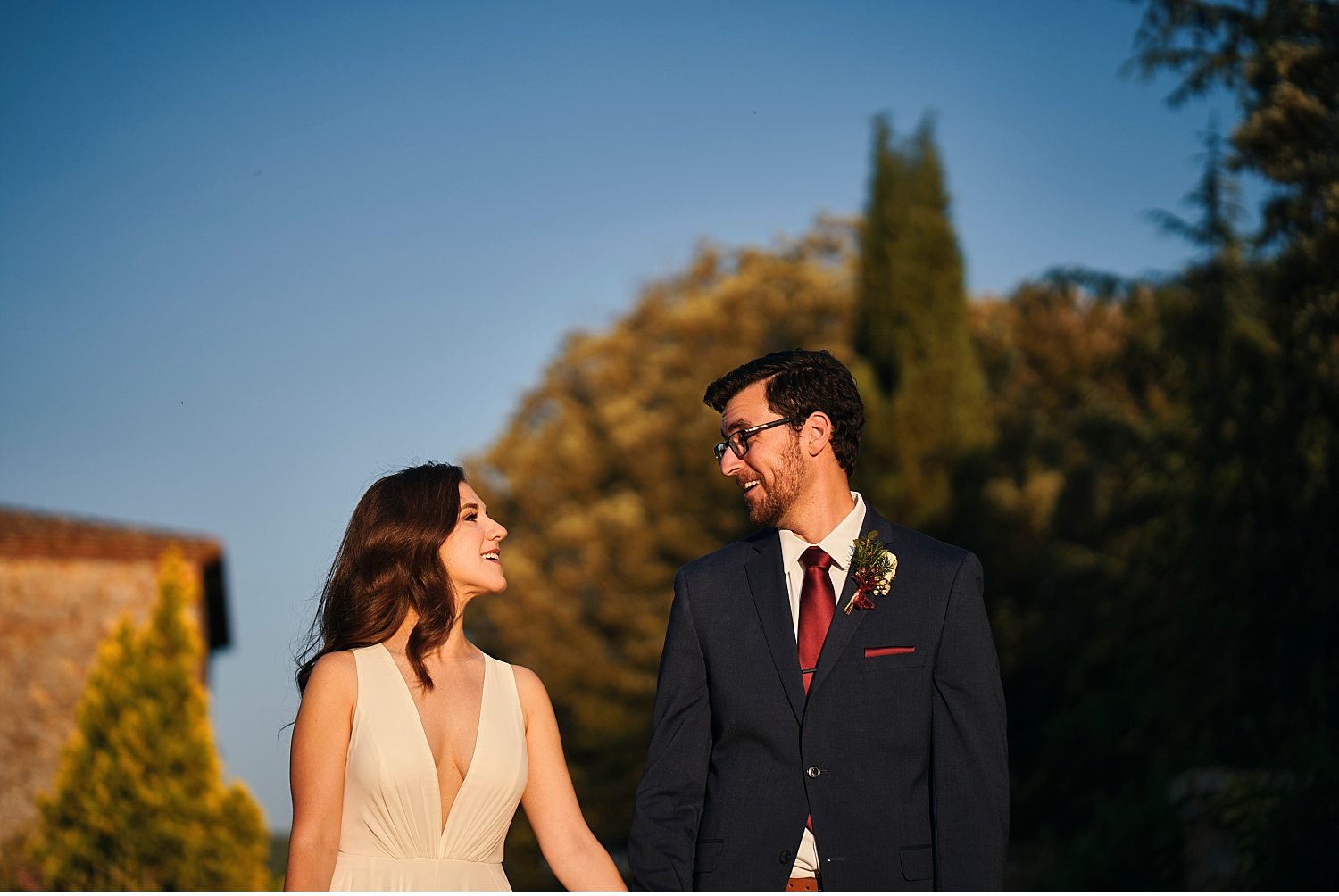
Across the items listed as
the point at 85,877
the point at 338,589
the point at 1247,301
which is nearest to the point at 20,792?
the point at 85,877

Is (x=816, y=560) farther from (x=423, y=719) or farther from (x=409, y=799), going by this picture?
(x=409, y=799)

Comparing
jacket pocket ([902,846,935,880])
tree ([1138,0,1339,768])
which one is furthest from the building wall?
jacket pocket ([902,846,935,880])

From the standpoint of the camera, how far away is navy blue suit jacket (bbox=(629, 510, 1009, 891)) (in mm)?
3855

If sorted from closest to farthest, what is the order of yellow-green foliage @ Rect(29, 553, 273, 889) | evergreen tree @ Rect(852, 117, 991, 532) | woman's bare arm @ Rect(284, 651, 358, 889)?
woman's bare arm @ Rect(284, 651, 358, 889) < yellow-green foliage @ Rect(29, 553, 273, 889) < evergreen tree @ Rect(852, 117, 991, 532)

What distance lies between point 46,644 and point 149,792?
8226 mm

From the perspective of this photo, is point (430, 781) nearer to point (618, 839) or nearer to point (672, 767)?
point (672, 767)

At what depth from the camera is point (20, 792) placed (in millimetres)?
22188

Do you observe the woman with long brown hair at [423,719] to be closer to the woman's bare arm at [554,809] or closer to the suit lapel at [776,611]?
the woman's bare arm at [554,809]

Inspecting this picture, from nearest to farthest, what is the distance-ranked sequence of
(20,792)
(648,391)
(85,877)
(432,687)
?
(432,687)
(85,877)
(20,792)
(648,391)

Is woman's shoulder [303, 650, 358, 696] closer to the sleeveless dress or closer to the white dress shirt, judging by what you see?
the sleeveless dress

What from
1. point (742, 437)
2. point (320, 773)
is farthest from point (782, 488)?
point (320, 773)

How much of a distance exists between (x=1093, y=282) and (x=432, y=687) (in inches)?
541

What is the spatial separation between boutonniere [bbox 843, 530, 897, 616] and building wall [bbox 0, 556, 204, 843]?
67.4 ft

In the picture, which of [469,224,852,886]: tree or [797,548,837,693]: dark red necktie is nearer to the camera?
[797,548,837,693]: dark red necktie
